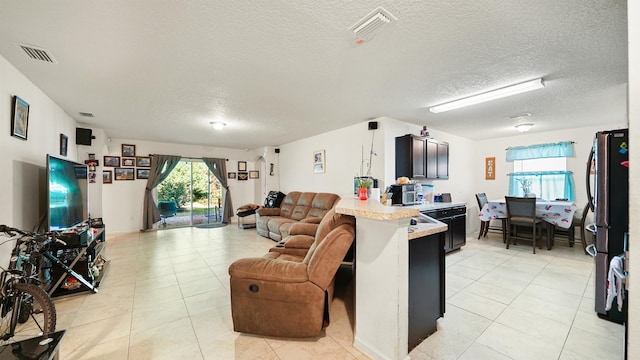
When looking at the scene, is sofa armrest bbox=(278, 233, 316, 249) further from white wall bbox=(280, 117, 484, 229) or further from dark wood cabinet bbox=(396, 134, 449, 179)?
dark wood cabinet bbox=(396, 134, 449, 179)

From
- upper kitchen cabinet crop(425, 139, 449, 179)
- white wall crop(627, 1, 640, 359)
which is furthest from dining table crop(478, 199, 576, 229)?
white wall crop(627, 1, 640, 359)

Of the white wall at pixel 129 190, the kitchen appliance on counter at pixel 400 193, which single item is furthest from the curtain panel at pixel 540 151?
the white wall at pixel 129 190

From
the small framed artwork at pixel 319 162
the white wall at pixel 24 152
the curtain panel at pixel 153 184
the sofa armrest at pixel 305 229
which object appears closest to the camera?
the white wall at pixel 24 152

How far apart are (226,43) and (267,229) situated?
4108 millimetres

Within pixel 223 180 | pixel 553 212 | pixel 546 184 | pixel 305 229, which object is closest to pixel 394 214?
pixel 305 229

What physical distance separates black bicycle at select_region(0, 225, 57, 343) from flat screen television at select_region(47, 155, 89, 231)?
0.54 meters

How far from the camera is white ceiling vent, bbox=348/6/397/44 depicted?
1559 millimetres

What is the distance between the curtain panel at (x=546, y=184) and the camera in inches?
193

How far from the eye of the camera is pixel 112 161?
19.5ft

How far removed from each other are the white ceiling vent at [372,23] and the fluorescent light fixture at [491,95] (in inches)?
80.8

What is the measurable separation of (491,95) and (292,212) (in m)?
4.28

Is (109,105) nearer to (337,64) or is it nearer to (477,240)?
(337,64)

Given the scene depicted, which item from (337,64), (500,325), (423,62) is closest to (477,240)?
(500,325)

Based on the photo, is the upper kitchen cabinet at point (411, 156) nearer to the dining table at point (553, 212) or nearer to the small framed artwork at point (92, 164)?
the dining table at point (553, 212)
